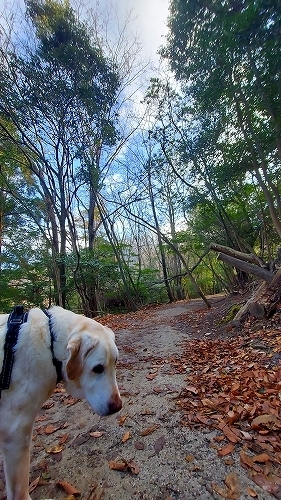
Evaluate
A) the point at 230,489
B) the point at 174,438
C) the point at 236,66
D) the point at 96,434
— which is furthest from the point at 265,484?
the point at 236,66

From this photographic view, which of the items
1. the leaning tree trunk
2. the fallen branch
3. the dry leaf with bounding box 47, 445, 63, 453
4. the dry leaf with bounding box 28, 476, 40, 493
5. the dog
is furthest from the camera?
the fallen branch

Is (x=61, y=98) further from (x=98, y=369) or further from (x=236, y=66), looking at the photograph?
(x=98, y=369)

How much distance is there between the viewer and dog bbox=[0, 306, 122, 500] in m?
1.33

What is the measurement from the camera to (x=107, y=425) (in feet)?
7.35

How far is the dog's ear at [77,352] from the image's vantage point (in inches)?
55.9

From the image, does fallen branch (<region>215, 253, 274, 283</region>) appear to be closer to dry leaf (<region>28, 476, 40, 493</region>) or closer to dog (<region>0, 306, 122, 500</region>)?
dog (<region>0, 306, 122, 500</region>)

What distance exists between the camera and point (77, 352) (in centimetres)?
145

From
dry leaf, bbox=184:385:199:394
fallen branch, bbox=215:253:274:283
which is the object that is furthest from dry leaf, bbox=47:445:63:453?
fallen branch, bbox=215:253:274:283

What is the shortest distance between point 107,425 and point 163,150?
39.6 ft

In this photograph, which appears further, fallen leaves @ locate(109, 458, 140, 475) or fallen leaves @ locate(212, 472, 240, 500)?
fallen leaves @ locate(109, 458, 140, 475)

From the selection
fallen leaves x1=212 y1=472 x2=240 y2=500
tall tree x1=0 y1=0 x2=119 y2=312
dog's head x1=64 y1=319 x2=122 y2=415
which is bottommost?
fallen leaves x1=212 y1=472 x2=240 y2=500

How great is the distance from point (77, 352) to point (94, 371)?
0.66 ft

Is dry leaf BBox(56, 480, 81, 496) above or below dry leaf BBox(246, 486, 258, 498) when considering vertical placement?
above

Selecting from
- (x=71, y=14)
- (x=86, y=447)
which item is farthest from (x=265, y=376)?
(x=71, y=14)
